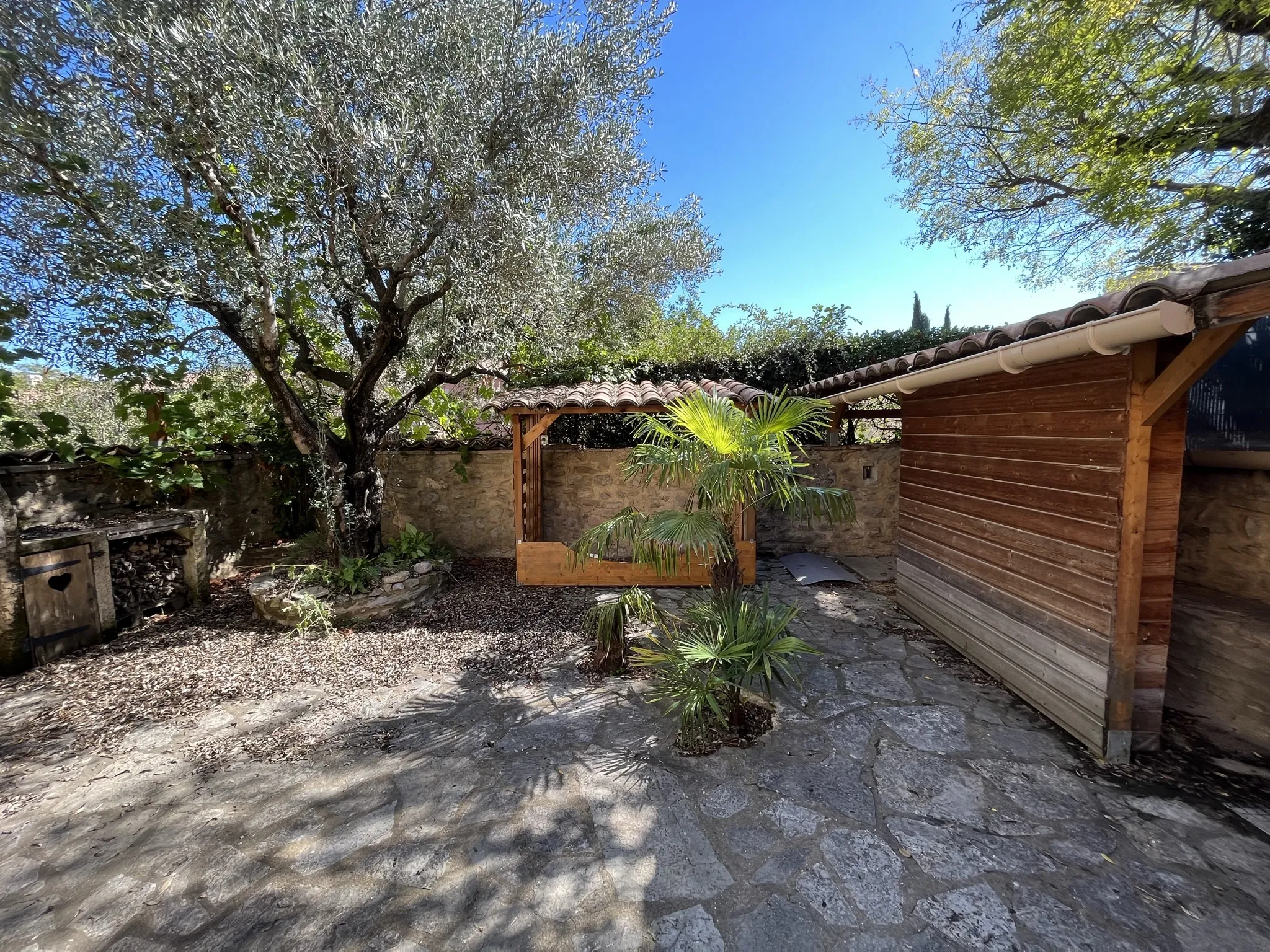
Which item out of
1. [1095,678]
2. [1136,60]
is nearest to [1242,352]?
[1095,678]

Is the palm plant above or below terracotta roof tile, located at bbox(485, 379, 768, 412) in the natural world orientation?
below

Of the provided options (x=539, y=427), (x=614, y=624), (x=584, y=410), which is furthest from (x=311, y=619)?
(x=584, y=410)

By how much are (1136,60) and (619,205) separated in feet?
20.1

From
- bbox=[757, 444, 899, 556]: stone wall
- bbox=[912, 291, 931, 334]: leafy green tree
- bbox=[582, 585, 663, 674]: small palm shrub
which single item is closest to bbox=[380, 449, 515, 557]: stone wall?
bbox=[582, 585, 663, 674]: small palm shrub

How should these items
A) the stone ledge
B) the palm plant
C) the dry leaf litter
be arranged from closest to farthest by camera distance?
1. the palm plant
2. the dry leaf litter
3. the stone ledge

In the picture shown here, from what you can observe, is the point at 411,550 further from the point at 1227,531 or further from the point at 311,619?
the point at 1227,531

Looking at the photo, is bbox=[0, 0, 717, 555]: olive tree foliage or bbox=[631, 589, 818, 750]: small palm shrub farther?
bbox=[0, 0, 717, 555]: olive tree foliage

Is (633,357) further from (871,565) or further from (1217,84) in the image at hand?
(1217,84)

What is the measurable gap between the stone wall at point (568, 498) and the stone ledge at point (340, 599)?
1.87 meters

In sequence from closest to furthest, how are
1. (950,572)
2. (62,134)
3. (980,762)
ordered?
(980,762) < (62,134) < (950,572)

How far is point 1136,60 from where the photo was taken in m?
5.37

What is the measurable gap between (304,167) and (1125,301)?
5481 millimetres

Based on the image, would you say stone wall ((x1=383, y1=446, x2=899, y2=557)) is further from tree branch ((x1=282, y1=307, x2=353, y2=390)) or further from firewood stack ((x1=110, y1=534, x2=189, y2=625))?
firewood stack ((x1=110, y1=534, x2=189, y2=625))

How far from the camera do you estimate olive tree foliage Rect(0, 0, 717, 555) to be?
3.41m
